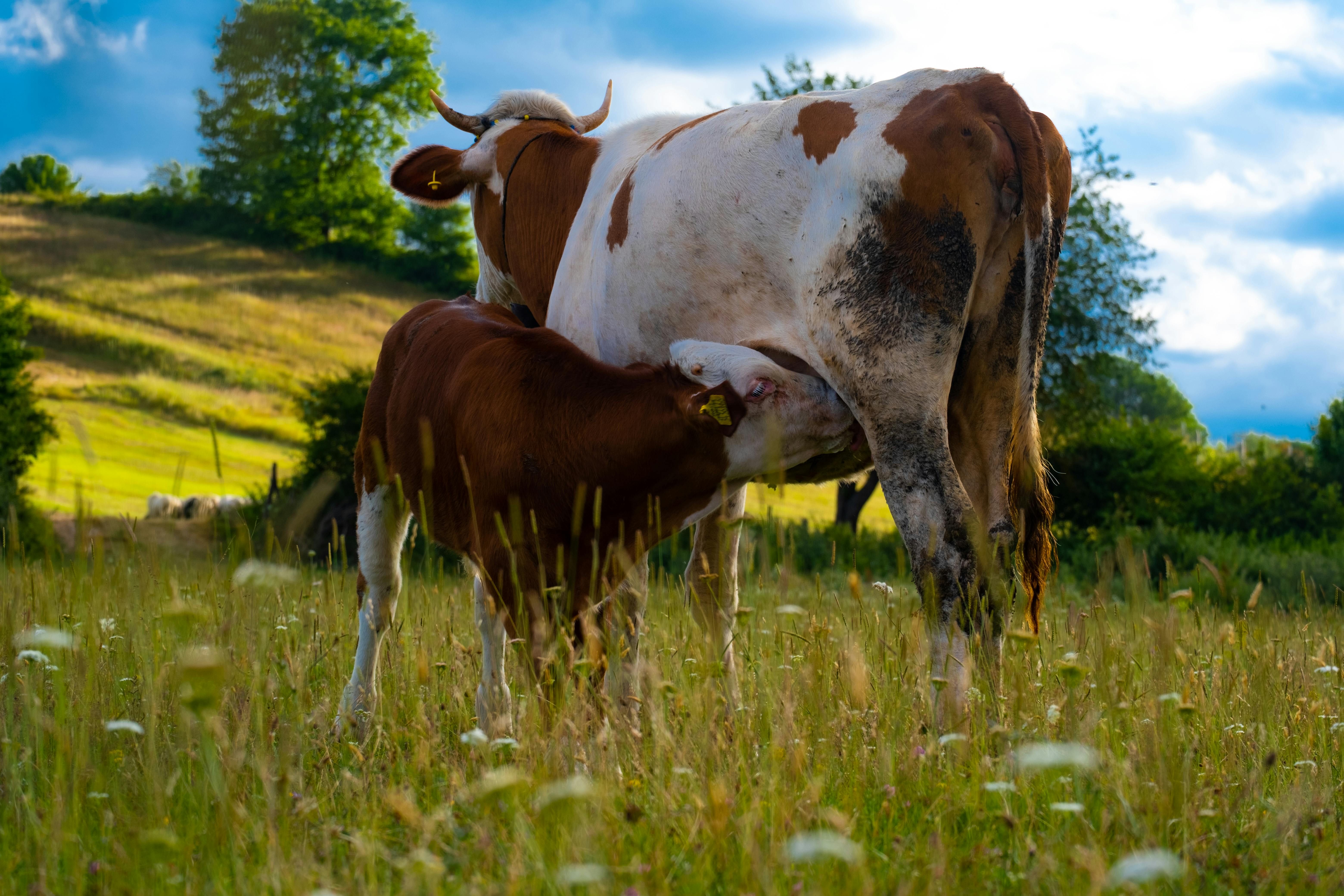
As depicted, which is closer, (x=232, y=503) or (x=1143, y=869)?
(x=1143, y=869)

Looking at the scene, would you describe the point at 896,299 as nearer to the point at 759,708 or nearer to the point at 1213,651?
the point at 759,708

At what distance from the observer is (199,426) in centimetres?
2703

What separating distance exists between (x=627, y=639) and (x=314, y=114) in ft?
172

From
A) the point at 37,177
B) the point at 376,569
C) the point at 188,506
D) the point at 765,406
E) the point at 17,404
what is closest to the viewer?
the point at 765,406

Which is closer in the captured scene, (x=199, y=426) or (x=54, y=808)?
(x=54, y=808)

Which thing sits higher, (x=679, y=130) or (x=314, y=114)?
(x=314, y=114)

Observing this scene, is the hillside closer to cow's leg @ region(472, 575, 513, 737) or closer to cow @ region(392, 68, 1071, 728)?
cow @ region(392, 68, 1071, 728)

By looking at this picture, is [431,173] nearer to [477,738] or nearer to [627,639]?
[627,639]

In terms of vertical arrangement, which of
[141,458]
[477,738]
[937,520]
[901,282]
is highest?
[901,282]

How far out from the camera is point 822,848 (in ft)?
5.00

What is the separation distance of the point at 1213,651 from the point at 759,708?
7.48 feet

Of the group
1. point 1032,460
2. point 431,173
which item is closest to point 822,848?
point 1032,460

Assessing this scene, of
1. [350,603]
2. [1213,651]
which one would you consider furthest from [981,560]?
[350,603]

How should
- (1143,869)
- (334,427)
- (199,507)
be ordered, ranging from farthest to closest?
(199,507), (334,427), (1143,869)
